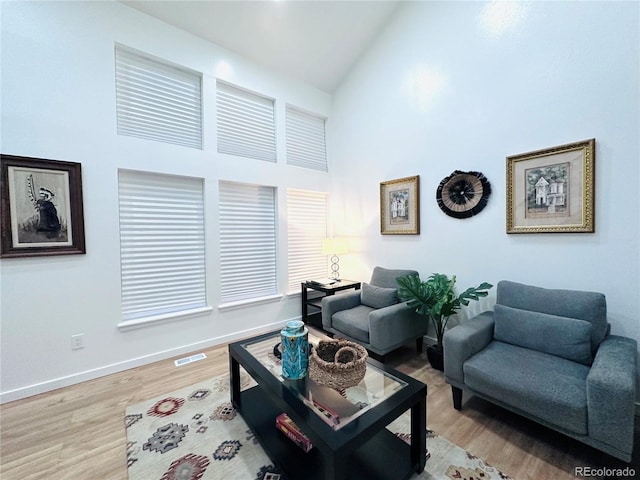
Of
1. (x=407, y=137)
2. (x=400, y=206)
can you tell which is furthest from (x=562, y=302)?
(x=407, y=137)

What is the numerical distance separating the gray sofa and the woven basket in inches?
33.5

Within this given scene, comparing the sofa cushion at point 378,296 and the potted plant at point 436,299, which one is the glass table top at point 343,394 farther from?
the sofa cushion at point 378,296

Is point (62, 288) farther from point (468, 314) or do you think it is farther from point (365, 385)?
point (468, 314)

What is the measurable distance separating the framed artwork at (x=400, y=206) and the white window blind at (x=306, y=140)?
1227mm

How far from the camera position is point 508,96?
2.39 meters

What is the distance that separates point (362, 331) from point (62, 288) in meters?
2.72

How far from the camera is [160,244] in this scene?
9.29 feet

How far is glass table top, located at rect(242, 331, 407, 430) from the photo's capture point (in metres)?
1.29

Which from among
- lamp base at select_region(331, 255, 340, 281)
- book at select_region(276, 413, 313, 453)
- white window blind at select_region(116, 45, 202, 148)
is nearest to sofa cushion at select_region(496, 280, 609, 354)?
book at select_region(276, 413, 313, 453)

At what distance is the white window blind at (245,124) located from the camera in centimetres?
324

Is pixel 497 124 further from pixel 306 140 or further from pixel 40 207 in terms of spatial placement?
pixel 40 207

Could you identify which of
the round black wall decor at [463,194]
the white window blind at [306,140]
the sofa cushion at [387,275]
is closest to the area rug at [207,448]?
the sofa cushion at [387,275]

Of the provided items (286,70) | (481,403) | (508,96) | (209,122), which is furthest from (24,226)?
(508,96)

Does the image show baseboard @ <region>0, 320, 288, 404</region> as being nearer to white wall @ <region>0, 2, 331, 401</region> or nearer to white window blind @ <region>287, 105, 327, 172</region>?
white wall @ <region>0, 2, 331, 401</region>
